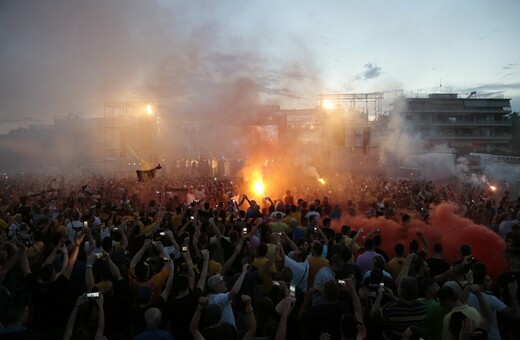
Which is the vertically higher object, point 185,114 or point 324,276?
point 185,114

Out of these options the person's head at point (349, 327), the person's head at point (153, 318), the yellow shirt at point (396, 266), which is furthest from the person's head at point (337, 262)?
the person's head at point (153, 318)

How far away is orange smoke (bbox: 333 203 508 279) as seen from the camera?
7.05 metres

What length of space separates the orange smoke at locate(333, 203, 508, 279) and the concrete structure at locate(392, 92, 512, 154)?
42.0 m

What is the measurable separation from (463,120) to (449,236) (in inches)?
1865

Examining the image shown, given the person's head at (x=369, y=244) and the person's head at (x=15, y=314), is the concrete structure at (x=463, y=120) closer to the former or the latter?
the person's head at (x=369, y=244)

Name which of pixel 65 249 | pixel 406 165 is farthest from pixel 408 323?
pixel 406 165

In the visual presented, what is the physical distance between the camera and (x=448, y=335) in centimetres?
310

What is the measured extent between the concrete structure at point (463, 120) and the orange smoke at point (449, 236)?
42.0 metres

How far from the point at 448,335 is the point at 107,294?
10.7 feet

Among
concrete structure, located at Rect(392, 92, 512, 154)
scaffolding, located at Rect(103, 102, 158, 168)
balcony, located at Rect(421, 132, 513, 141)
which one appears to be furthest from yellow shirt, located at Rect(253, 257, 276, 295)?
balcony, located at Rect(421, 132, 513, 141)

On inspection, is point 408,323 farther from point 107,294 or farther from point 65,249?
point 65,249

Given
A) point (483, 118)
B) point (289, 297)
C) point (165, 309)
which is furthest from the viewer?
point (483, 118)

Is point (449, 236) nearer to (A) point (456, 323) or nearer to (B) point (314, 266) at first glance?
(B) point (314, 266)

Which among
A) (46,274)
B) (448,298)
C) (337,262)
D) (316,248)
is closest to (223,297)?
(337,262)
